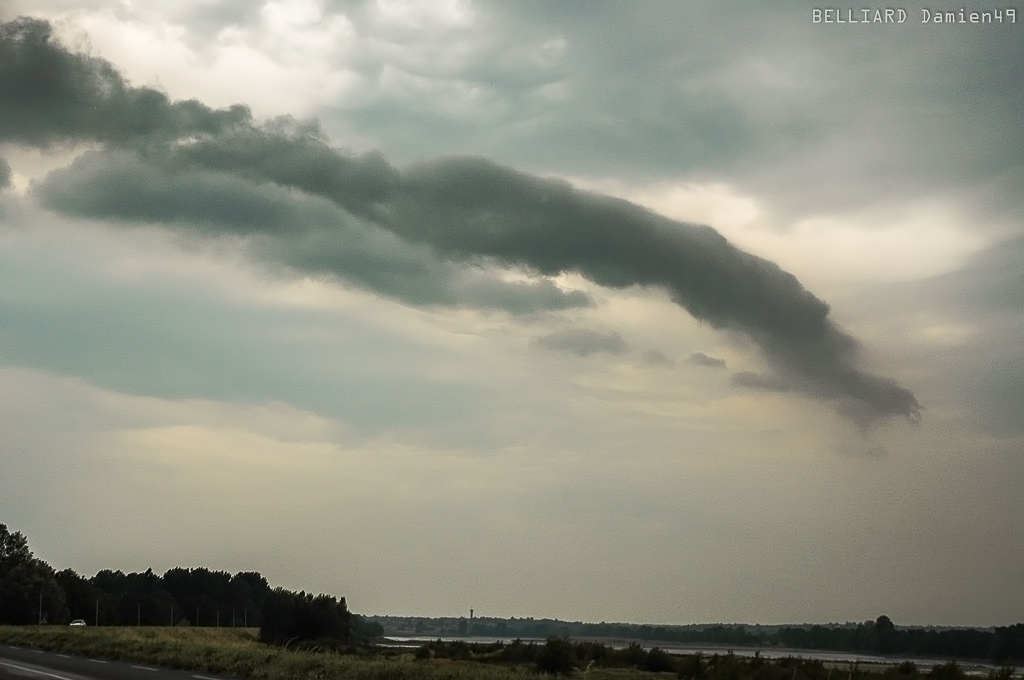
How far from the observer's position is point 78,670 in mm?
35250

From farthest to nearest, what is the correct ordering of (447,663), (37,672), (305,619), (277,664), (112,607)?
(112,607) < (305,619) < (447,663) < (277,664) < (37,672)

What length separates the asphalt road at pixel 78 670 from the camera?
31594 mm

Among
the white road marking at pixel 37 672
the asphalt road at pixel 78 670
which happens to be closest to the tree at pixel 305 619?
the asphalt road at pixel 78 670

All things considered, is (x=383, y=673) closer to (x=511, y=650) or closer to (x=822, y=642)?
(x=511, y=650)

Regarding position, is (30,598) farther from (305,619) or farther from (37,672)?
(37,672)

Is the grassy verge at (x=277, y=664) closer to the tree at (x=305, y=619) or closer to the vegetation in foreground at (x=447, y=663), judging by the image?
the vegetation in foreground at (x=447, y=663)

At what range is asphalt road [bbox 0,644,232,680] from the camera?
31594 mm

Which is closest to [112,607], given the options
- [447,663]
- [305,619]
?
[305,619]

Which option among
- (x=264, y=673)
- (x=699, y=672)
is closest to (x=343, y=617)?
(x=699, y=672)

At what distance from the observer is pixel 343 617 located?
95312mm

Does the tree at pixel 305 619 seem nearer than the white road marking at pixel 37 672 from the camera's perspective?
No

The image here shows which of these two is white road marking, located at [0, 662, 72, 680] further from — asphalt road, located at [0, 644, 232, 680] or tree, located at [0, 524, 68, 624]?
tree, located at [0, 524, 68, 624]

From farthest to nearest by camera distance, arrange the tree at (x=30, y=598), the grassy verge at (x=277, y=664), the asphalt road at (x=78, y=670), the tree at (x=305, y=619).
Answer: the tree at (x=30, y=598) → the tree at (x=305, y=619) → the asphalt road at (x=78, y=670) → the grassy verge at (x=277, y=664)

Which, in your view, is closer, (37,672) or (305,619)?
(37,672)
